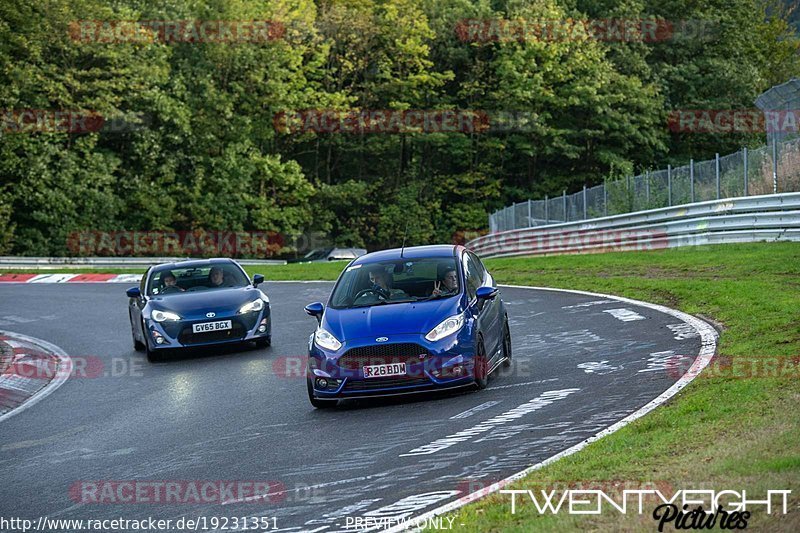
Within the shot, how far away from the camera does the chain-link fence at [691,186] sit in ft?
91.9

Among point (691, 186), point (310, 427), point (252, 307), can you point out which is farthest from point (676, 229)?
point (310, 427)

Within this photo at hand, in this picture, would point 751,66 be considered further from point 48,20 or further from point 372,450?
point 372,450

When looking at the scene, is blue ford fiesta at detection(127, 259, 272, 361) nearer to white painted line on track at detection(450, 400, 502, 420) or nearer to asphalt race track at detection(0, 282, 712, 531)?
asphalt race track at detection(0, 282, 712, 531)

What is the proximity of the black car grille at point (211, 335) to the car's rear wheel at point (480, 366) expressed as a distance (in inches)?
245

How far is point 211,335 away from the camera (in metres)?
18.0

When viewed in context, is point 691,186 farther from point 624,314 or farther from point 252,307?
point 252,307

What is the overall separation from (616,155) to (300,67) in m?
18.4

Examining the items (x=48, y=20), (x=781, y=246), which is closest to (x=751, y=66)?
(x=48, y=20)

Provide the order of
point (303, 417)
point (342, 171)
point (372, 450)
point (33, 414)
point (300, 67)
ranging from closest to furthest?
point (372, 450), point (303, 417), point (33, 414), point (300, 67), point (342, 171)

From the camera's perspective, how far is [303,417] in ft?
39.1

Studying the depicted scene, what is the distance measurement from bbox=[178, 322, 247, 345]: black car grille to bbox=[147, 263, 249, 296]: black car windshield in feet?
3.70

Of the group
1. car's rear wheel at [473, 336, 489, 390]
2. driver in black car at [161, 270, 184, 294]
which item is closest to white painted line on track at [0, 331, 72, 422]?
driver in black car at [161, 270, 184, 294]

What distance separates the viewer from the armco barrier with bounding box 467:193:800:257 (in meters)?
27.0

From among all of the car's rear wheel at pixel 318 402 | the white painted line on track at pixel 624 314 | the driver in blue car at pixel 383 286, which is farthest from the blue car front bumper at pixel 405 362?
the white painted line on track at pixel 624 314
